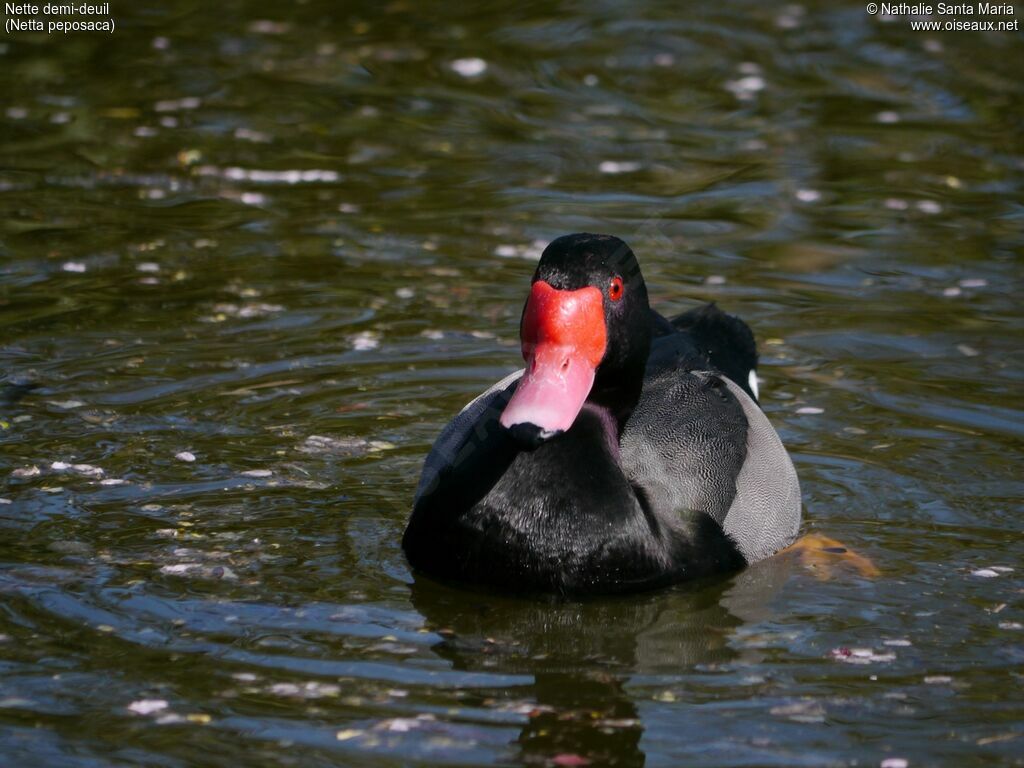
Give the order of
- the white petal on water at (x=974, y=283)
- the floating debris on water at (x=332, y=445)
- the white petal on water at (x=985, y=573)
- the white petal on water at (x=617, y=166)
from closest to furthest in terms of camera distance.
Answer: the white petal on water at (x=985, y=573) → the floating debris on water at (x=332, y=445) → the white petal on water at (x=974, y=283) → the white petal on water at (x=617, y=166)

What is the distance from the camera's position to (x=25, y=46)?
14.6m

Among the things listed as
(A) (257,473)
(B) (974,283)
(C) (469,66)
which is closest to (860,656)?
(A) (257,473)

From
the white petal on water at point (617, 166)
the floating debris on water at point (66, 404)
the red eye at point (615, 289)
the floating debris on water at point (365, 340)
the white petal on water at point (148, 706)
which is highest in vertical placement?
the red eye at point (615, 289)

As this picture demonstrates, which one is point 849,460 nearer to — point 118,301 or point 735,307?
point 735,307

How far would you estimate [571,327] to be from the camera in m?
6.20

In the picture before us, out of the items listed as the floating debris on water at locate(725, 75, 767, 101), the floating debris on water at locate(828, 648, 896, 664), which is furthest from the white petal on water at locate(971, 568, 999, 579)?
the floating debris on water at locate(725, 75, 767, 101)

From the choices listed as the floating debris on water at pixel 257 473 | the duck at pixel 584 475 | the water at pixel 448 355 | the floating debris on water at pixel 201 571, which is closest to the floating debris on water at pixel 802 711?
the water at pixel 448 355

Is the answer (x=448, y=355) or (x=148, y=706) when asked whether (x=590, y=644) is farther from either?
(x=448, y=355)

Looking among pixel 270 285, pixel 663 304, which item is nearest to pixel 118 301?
pixel 270 285

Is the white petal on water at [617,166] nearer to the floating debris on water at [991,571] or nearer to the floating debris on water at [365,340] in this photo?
the floating debris on water at [365,340]

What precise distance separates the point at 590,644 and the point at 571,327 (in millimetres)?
1161

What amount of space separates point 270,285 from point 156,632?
4400mm

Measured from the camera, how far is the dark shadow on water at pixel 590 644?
17.4ft

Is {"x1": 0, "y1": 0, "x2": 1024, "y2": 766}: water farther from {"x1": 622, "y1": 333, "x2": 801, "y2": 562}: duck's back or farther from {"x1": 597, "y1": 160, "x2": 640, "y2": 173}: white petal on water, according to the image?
{"x1": 622, "y1": 333, "x2": 801, "y2": 562}: duck's back
